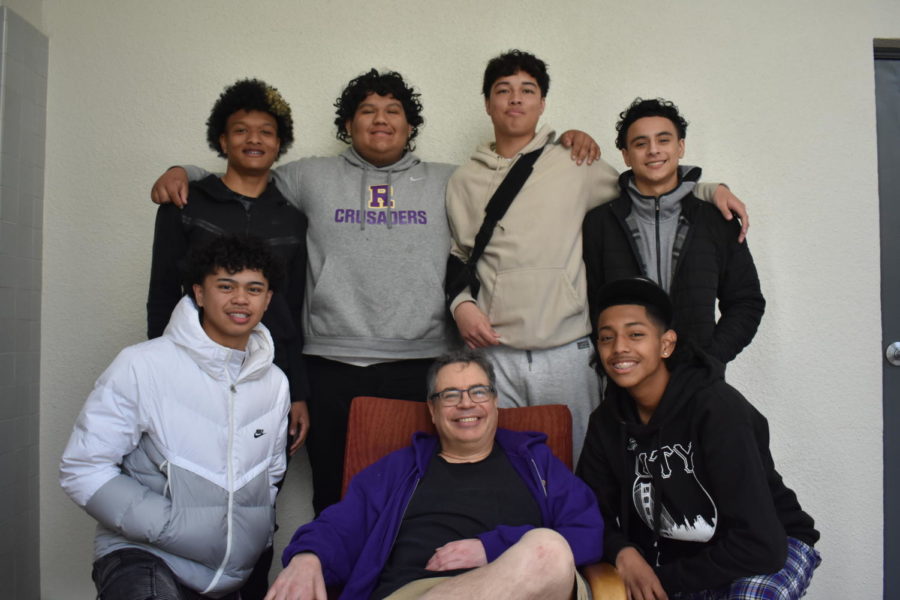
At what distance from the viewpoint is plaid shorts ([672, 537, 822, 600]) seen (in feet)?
5.31

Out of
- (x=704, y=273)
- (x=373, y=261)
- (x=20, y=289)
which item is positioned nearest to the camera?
(x=704, y=273)

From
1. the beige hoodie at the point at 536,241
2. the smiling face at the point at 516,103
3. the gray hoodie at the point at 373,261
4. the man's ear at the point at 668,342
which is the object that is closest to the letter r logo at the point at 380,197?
the gray hoodie at the point at 373,261

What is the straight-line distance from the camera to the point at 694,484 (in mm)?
1700

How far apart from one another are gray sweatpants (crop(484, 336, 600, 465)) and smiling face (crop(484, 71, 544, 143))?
0.74 meters

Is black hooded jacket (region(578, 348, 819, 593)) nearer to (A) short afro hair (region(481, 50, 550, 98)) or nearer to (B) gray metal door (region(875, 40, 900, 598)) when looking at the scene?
(A) short afro hair (region(481, 50, 550, 98))

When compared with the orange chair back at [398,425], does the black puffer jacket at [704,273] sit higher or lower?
higher

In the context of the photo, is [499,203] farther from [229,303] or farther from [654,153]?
[229,303]

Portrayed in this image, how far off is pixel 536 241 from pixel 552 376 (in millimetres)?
437

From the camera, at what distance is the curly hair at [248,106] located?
7.88 feet

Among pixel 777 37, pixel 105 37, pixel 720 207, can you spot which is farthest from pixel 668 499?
pixel 105 37

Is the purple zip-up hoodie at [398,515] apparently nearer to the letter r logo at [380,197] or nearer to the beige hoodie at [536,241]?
the beige hoodie at [536,241]

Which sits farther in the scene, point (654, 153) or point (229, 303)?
point (654, 153)

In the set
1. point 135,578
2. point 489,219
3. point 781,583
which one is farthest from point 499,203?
point 135,578

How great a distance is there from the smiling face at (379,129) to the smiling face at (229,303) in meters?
0.68
